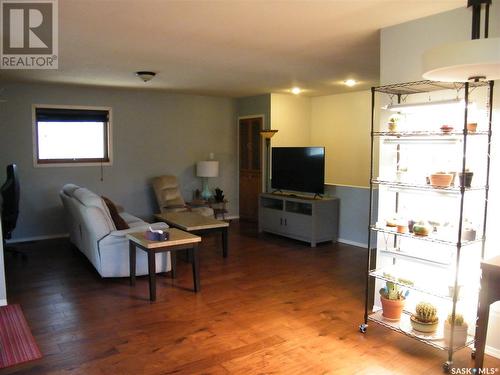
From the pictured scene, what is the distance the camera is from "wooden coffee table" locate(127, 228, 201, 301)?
12.6ft

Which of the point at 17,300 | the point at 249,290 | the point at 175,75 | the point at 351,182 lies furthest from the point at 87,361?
the point at 351,182

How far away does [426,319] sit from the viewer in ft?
9.66

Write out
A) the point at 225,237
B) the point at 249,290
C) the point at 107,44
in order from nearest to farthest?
the point at 107,44 < the point at 249,290 < the point at 225,237

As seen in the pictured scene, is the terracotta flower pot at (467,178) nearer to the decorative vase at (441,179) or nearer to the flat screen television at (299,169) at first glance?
the decorative vase at (441,179)

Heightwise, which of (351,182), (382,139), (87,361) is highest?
(382,139)

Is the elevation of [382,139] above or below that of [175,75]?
below

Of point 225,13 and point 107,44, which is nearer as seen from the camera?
point 225,13

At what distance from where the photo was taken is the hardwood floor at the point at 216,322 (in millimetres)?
2783

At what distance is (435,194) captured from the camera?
3064 mm

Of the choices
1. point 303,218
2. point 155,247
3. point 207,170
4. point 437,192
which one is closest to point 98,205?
point 155,247

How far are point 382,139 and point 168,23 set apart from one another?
6.25 ft

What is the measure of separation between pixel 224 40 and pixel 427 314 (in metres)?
2.72

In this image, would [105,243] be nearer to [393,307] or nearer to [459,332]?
[393,307]

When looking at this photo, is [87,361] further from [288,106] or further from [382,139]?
[288,106]
